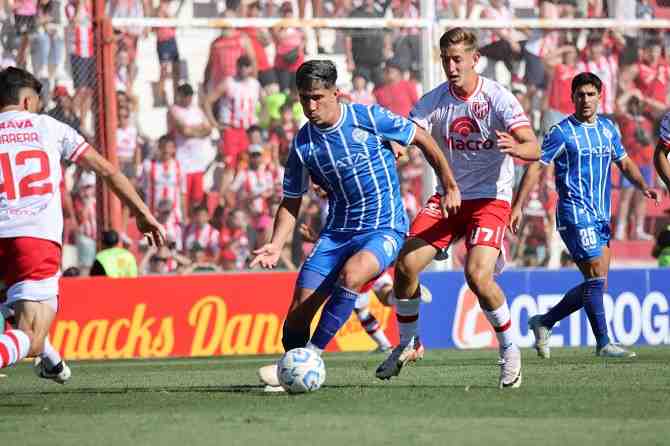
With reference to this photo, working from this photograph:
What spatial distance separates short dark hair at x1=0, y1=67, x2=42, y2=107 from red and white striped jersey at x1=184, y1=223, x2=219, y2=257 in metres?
10.1

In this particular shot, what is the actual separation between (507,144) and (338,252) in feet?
4.32

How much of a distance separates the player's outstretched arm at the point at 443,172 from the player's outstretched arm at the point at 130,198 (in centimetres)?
185

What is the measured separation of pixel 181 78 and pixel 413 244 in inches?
391

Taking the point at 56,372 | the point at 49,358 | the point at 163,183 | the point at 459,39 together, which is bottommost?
the point at 56,372

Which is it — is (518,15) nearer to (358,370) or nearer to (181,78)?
(181,78)

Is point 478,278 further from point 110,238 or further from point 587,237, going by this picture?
point 110,238

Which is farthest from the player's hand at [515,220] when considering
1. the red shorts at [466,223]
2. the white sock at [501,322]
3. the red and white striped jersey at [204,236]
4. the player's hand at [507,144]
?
the red and white striped jersey at [204,236]

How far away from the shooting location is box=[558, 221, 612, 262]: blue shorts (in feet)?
44.7

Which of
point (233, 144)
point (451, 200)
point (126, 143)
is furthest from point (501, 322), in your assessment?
point (233, 144)

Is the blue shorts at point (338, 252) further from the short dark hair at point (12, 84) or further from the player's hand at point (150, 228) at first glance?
the short dark hair at point (12, 84)

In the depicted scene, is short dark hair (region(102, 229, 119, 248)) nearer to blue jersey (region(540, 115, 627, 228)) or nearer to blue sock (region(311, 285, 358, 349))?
blue jersey (region(540, 115, 627, 228))

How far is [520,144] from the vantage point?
32.1 feet

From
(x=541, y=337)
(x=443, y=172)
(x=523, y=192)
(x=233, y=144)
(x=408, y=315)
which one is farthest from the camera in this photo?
(x=233, y=144)

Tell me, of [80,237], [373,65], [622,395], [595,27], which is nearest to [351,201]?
[622,395]
